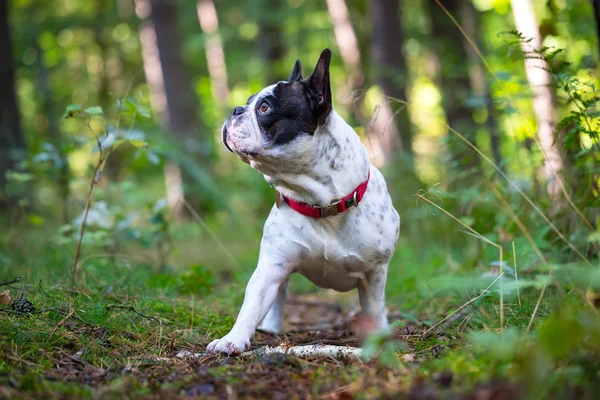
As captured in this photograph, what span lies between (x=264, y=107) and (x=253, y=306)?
1.24m

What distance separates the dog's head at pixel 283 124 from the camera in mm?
3678

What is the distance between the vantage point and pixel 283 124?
3729 mm

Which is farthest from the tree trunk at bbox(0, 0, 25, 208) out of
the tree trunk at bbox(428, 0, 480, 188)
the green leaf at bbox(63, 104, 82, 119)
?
the tree trunk at bbox(428, 0, 480, 188)

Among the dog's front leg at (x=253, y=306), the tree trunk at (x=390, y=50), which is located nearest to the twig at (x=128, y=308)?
the dog's front leg at (x=253, y=306)

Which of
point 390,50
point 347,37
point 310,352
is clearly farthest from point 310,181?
point 347,37

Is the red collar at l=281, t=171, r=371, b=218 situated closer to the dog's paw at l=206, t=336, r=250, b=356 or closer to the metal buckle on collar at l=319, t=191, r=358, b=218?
the metal buckle on collar at l=319, t=191, r=358, b=218

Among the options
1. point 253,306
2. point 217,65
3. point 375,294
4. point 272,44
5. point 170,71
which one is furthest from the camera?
point 217,65

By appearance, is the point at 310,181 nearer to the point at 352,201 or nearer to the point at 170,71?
the point at 352,201

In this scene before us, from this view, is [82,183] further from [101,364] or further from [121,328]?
[101,364]

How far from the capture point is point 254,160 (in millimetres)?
3770

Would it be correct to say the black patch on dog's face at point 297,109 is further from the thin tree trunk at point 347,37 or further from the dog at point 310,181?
the thin tree trunk at point 347,37

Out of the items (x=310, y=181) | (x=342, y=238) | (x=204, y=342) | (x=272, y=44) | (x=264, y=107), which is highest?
(x=272, y=44)

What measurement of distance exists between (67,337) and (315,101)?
6.48ft

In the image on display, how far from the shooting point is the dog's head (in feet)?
12.1
